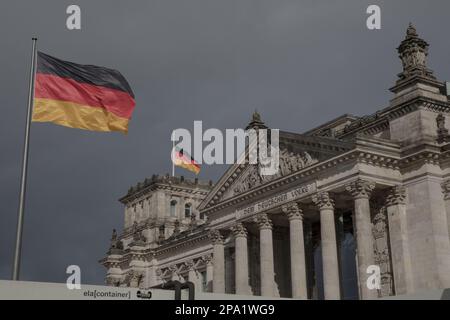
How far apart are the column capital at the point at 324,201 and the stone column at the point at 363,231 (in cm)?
170

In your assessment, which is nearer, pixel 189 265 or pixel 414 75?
pixel 414 75

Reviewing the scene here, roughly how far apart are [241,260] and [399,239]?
12441 millimetres

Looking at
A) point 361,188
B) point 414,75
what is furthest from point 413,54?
point 361,188

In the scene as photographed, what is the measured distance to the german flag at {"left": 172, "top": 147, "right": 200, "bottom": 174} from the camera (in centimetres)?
6669

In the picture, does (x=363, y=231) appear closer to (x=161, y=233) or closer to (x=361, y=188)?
(x=361, y=188)

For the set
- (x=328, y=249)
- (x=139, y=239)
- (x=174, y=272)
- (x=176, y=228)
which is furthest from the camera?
(x=139, y=239)

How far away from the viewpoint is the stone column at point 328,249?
41.0 m

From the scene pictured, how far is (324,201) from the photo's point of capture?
42.2m

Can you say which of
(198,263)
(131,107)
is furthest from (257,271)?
(131,107)

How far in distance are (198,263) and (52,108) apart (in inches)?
1590

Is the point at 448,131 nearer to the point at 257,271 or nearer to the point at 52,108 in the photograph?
the point at 257,271

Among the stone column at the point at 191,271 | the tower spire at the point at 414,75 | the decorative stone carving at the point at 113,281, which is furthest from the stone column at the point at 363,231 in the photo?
the decorative stone carving at the point at 113,281
